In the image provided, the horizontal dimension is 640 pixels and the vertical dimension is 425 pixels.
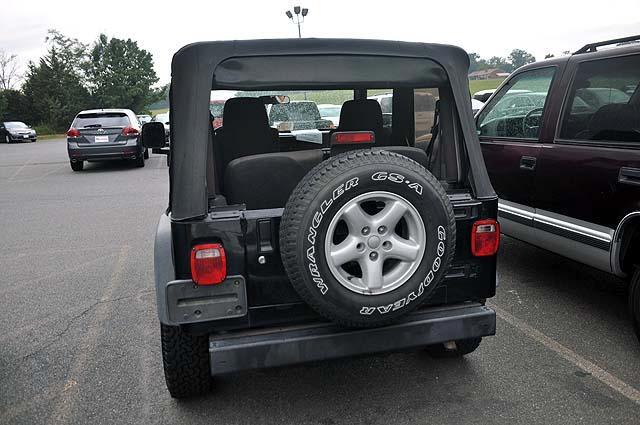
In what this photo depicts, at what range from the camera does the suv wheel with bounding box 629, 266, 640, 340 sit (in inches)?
134

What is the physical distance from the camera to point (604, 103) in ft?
13.0

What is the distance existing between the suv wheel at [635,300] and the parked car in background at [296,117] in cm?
252

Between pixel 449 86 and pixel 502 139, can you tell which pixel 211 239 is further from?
pixel 502 139

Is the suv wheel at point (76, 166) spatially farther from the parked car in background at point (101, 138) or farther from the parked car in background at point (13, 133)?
the parked car in background at point (13, 133)

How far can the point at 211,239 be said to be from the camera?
252cm

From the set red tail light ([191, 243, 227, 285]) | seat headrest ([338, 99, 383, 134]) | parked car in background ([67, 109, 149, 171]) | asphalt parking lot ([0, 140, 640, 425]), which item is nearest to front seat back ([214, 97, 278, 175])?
seat headrest ([338, 99, 383, 134])

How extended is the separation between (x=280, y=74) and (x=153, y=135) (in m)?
1.70

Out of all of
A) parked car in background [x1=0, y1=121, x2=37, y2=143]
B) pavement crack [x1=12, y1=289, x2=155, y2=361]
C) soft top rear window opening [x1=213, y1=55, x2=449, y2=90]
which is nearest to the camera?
soft top rear window opening [x1=213, y1=55, x2=449, y2=90]

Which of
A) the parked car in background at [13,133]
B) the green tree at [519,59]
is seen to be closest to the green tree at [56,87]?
the parked car in background at [13,133]

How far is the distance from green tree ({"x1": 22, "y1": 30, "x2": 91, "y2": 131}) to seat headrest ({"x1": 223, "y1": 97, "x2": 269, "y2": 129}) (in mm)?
59201

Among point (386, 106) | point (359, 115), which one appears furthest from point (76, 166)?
point (359, 115)

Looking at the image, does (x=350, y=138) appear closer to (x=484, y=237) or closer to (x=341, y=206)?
(x=341, y=206)

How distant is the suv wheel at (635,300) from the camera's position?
3.41 m

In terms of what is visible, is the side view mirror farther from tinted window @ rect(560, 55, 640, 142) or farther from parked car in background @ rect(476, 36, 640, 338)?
tinted window @ rect(560, 55, 640, 142)
